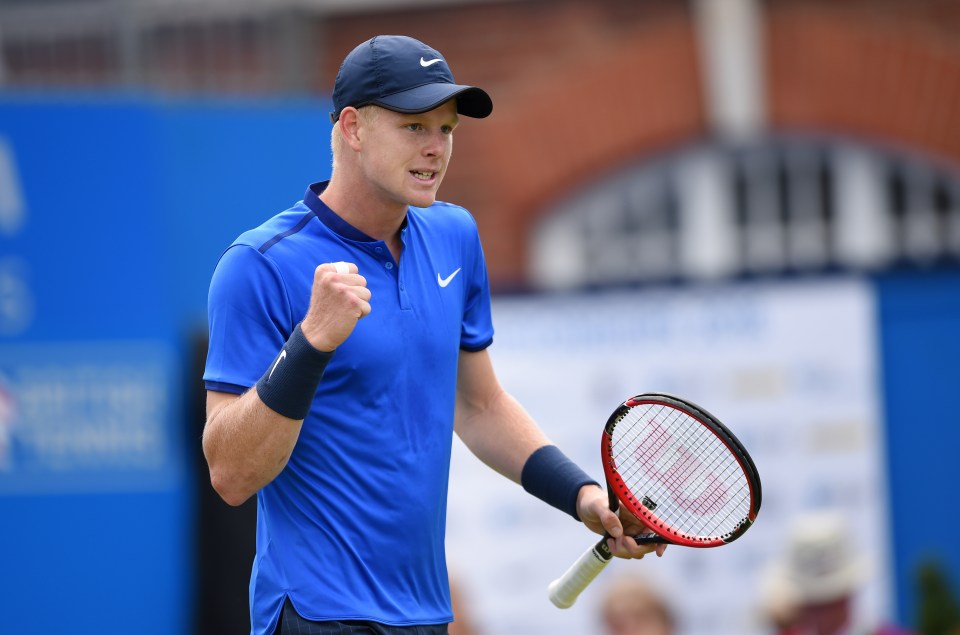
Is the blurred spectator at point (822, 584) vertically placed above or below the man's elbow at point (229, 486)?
below

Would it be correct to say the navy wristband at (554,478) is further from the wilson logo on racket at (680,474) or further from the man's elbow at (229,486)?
the man's elbow at (229,486)

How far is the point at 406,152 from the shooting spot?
10.8 feet

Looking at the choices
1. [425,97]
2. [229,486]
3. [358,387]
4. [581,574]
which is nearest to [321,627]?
[229,486]

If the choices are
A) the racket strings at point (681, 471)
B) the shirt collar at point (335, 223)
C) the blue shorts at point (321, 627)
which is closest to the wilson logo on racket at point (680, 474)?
the racket strings at point (681, 471)

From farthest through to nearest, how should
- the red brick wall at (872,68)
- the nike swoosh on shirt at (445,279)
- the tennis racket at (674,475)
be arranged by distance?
the red brick wall at (872,68), the nike swoosh on shirt at (445,279), the tennis racket at (674,475)

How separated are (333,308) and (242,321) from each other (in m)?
0.26

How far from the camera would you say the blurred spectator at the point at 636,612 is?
6621mm

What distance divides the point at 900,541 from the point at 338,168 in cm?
Result: 505

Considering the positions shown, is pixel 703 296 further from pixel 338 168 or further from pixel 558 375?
pixel 338 168

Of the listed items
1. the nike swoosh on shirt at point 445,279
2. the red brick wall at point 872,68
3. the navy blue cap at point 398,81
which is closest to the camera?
the navy blue cap at point 398,81

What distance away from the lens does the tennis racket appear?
11.0ft

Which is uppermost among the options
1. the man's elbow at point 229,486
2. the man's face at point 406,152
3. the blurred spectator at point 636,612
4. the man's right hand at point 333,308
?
the man's face at point 406,152

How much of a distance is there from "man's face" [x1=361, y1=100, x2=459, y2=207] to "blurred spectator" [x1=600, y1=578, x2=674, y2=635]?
3754 mm

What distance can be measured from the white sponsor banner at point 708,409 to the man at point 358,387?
427cm
